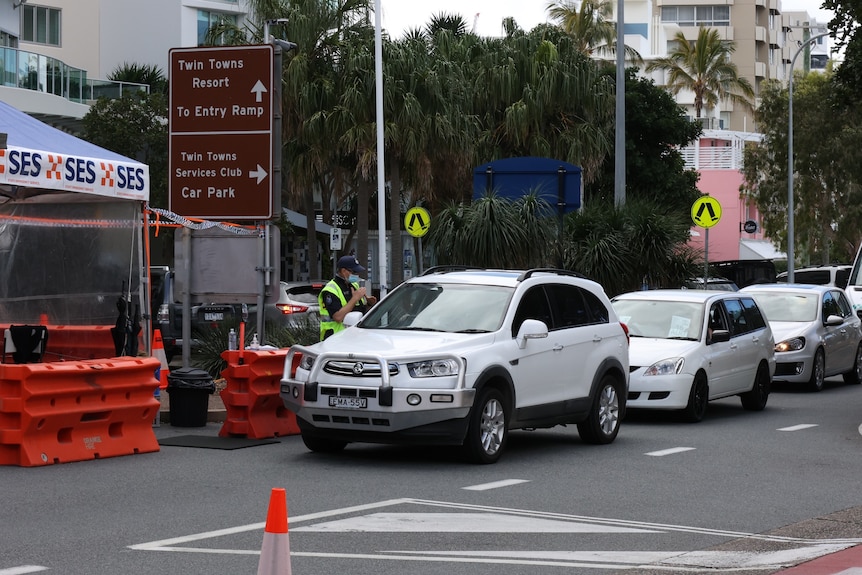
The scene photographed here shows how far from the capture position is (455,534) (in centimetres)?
886

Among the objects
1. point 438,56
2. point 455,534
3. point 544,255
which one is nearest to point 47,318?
point 455,534

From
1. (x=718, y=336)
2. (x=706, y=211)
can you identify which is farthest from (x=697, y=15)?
(x=718, y=336)

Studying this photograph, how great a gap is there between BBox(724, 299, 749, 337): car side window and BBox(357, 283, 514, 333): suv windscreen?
554 centimetres

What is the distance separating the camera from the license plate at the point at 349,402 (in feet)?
39.3

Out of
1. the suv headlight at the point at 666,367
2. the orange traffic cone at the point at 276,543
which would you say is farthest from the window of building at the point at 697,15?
the orange traffic cone at the point at 276,543

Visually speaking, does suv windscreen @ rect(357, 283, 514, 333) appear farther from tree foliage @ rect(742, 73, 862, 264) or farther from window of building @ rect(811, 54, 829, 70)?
window of building @ rect(811, 54, 829, 70)

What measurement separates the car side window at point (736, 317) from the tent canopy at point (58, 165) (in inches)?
295

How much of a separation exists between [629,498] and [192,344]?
11585mm

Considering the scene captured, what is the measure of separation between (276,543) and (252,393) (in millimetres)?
8559

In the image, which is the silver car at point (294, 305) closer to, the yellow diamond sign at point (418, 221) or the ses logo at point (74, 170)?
the yellow diamond sign at point (418, 221)

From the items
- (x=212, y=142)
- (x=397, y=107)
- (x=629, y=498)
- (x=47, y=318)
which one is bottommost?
(x=629, y=498)

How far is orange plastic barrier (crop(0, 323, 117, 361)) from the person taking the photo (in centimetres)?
1656

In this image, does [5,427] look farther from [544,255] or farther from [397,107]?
[397,107]

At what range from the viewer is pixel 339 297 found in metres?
15.5
